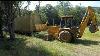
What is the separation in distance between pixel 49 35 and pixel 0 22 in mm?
4548

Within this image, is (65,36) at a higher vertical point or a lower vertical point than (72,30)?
lower

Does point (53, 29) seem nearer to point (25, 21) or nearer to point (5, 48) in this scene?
point (25, 21)

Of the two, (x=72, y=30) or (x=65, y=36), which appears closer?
(x=65, y=36)

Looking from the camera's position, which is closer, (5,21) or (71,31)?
(5,21)

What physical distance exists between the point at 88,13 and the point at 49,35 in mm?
3577

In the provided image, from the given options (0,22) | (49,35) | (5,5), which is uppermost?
(5,5)

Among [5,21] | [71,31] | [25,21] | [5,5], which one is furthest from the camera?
[25,21]

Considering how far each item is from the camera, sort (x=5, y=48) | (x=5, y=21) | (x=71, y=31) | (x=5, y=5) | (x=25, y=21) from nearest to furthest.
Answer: (x=5, y=48), (x=5, y=5), (x=5, y=21), (x=71, y=31), (x=25, y=21)

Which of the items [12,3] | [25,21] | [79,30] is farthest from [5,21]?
[25,21]

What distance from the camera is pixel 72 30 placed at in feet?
66.8

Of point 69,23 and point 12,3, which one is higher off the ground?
point 12,3

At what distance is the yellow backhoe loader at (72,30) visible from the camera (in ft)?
65.5

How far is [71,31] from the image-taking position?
20.3 m

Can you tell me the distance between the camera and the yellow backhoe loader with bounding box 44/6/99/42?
65.5 ft
